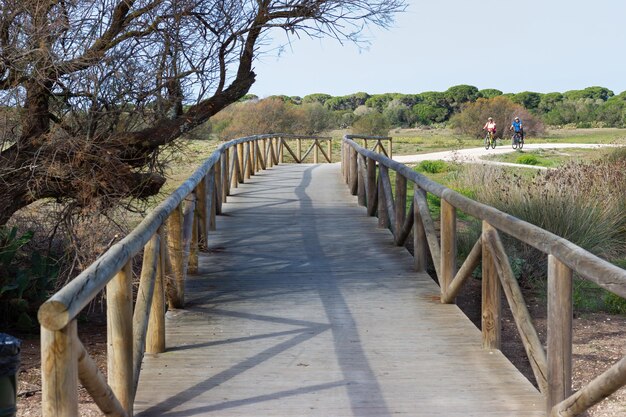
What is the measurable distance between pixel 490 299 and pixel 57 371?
10.8ft

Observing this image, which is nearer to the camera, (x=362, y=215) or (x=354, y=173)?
(x=362, y=215)

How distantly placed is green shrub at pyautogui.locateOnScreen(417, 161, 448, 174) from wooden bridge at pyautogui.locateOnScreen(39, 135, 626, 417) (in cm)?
1604

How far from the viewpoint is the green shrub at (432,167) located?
25.9 meters

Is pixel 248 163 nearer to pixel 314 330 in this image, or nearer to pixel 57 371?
pixel 314 330

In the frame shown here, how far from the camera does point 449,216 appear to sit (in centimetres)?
739

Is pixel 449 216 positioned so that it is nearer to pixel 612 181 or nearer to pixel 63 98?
pixel 63 98

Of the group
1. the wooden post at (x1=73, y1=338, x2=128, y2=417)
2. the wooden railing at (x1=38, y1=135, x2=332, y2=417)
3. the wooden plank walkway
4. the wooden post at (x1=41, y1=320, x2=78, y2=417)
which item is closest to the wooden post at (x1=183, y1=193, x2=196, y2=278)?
the wooden railing at (x1=38, y1=135, x2=332, y2=417)

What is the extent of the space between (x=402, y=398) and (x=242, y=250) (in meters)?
5.23

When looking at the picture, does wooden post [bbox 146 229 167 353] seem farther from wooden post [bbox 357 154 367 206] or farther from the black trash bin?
wooden post [bbox 357 154 367 206]

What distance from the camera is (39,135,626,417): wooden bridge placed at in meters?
4.32

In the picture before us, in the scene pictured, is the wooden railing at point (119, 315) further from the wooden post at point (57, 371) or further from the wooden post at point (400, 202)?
the wooden post at point (400, 202)

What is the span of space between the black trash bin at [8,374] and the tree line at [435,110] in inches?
1296

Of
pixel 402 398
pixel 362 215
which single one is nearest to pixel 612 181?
pixel 362 215

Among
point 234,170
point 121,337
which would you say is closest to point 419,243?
point 121,337
